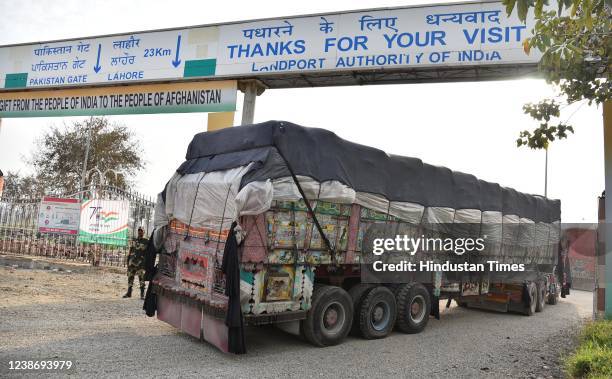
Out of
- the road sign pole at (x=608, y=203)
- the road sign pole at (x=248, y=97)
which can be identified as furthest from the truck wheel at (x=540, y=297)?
the road sign pole at (x=248, y=97)

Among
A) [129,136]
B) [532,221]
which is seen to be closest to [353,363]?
[532,221]

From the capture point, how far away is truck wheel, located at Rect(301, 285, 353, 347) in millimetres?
7086

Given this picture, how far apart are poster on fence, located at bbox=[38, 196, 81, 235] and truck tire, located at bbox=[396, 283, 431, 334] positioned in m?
12.7

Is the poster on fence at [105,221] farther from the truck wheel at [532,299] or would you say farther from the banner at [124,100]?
the truck wheel at [532,299]

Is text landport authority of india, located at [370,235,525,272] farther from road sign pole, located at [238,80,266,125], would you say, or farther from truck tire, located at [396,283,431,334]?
road sign pole, located at [238,80,266,125]

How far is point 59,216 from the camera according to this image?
16.9 m

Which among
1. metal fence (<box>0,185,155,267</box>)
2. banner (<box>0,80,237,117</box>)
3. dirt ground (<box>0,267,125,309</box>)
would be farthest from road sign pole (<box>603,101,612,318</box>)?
metal fence (<box>0,185,155,267</box>)

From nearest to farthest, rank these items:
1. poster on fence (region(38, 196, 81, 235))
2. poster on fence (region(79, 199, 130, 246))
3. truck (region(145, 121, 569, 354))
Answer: truck (region(145, 121, 569, 354)) < poster on fence (region(79, 199, 130, 246)) < poster on fence (region(38, 196, 81, 235))

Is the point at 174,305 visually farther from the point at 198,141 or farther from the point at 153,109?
the point at 153,109

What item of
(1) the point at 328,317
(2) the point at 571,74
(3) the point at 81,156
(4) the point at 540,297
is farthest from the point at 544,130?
(3) the point at 81,156

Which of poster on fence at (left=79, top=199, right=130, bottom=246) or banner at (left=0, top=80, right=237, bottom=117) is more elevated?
banner at (left=0, top=80, right=237, bottom=117)

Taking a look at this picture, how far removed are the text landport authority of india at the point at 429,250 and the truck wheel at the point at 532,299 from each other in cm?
145

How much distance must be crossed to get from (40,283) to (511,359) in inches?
439

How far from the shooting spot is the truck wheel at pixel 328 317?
709cm
